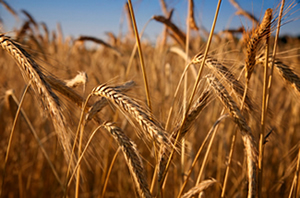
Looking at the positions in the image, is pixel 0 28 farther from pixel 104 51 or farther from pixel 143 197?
pixel 104 51

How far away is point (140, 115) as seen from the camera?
77 cm

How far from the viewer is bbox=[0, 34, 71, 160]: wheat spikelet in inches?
29.6

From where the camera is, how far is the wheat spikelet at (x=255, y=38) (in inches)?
34.9

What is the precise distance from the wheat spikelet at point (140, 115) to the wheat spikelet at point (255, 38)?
470mm

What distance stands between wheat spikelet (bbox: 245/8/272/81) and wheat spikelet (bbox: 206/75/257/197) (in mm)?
135

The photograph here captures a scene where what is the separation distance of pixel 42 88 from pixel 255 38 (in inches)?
31.9

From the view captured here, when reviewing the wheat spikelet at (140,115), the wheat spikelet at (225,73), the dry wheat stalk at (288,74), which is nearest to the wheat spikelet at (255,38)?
the wheat spikelet at (225,73)

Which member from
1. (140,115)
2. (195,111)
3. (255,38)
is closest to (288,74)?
(255,38)

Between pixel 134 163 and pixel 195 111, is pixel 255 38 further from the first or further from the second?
pixel 134 163

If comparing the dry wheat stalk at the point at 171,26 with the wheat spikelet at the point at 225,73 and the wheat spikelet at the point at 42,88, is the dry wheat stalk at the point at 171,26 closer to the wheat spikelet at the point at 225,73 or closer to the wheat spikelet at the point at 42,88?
the wheat spikelet at the point at 225,73

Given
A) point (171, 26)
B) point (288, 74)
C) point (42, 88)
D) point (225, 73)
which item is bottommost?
point (288, 74)

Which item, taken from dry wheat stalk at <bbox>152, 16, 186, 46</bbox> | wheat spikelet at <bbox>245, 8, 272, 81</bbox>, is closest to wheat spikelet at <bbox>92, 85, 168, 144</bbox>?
wheat spikelet at <bbox>245, 8, 272, 81</bbox>

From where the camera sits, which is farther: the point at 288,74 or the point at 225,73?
the point at 288,74

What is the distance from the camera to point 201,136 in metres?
2.70
